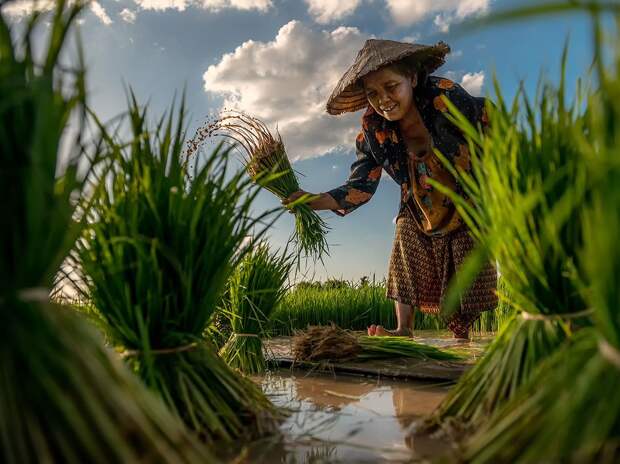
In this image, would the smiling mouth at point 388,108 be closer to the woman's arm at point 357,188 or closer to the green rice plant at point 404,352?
the woman's arm at point 357,188

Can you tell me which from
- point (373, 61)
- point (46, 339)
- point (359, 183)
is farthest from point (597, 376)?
point (359, 183)

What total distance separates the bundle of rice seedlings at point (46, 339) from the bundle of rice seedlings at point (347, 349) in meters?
1.55

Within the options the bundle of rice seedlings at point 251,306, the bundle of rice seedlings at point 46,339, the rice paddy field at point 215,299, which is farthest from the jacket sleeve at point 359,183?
the bundle of rice seedlings at point 46,339

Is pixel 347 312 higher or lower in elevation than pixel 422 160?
lower

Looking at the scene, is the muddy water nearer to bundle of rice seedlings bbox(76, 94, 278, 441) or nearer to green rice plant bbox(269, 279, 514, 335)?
bundle of rice seedlings bbox(76, 94, 278, 441)

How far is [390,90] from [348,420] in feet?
7.31

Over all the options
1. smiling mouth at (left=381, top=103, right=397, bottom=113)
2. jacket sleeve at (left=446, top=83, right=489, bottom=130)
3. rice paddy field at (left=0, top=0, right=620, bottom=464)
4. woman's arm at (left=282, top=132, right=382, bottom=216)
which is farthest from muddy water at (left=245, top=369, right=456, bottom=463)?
jacket sleeve at (left=446, top=83, right=489, bottom=130)

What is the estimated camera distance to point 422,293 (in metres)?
3.53

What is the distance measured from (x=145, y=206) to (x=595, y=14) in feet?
2.45

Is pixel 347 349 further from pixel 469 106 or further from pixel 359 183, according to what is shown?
pixel 469 106

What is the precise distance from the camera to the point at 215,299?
106 centimetres

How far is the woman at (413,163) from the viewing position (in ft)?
9.80

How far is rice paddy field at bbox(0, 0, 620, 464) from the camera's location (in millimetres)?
529

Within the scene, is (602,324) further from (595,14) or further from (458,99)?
(458,99)
